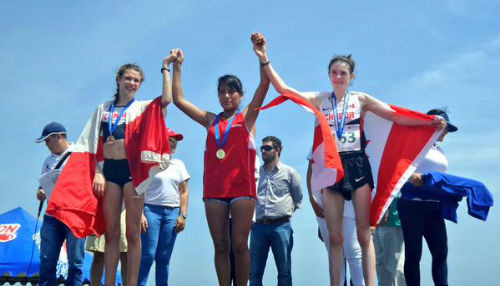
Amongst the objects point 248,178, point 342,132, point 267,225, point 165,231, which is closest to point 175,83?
point 248,178

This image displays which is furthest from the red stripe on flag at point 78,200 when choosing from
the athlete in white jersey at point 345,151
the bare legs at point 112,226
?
the athlete in white jersey at point 345,151

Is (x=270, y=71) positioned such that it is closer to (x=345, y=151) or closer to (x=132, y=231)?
(x=345, y=151)

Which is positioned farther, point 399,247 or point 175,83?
point 399,247

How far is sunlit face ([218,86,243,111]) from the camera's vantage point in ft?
17.5

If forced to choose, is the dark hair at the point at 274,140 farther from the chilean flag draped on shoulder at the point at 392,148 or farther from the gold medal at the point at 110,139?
the gold medal at the point at 110,139

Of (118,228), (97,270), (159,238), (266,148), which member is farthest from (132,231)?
(266,148)

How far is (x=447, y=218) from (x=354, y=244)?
1112mm

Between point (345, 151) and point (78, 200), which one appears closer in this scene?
point (345, 151)

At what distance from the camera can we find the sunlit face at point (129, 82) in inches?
212

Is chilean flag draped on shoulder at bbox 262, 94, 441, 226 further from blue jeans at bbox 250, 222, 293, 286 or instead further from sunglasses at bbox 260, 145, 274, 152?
sunglasses at bbox 260, 145, 274, 152

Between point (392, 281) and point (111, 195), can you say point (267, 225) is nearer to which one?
point (392, 281)

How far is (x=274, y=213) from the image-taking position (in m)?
7.73

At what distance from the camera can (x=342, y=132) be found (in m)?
5.04

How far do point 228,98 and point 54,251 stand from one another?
9.32 ft
